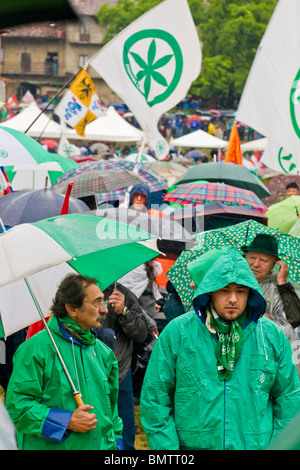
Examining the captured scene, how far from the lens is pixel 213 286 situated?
3268mm

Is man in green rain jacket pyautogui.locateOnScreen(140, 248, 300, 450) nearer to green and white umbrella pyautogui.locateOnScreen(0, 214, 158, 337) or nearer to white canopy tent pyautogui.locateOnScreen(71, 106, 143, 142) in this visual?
green and white umbrella pyautogui.locateOnScreen(0, 214, 158, 337)

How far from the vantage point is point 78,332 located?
349 centimetres

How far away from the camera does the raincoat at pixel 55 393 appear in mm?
3271

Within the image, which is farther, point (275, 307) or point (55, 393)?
point (275, 307)

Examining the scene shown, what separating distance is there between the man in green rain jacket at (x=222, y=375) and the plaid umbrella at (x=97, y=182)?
167 inches

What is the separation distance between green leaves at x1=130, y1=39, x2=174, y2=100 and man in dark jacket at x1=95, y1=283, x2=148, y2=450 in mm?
4213

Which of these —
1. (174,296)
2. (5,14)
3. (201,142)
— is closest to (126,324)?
(174,296)

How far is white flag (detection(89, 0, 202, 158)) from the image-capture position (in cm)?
874

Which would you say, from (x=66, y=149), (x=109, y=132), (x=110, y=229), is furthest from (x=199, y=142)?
(x=110, y=229)

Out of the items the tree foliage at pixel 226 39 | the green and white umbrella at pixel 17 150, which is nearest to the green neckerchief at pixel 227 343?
the green and white umbrella at pixel 17 150

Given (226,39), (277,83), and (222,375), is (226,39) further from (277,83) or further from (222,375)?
(222,375)

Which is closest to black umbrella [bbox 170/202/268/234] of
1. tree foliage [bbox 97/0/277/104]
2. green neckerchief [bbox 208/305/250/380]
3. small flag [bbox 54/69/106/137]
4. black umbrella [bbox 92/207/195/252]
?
black umbrella [bbox 92/207/195/252]

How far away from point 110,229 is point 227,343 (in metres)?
0.78

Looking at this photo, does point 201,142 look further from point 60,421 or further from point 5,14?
point 5,14
